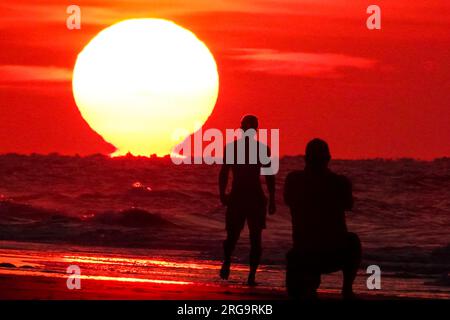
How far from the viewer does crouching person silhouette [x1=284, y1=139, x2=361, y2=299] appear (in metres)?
9.92

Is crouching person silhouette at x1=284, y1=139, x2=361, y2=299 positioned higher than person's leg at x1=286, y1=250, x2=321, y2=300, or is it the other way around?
crouching person silhouette at x1=284, y1=139, x2=361, y2=299

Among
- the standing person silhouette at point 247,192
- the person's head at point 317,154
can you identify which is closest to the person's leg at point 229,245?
the standing person silhouette at point 247,192

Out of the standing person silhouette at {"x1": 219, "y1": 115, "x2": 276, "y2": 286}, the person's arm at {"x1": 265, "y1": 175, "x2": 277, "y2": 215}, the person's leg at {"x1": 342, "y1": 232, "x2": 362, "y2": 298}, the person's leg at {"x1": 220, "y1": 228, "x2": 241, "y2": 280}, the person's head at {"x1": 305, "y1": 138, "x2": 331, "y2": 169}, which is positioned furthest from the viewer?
the person's leg at {"x1": 220, "y1": 228, "x2": 241, "y2": 280}

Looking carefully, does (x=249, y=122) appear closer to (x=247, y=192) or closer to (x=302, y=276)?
(x=247, y=192)

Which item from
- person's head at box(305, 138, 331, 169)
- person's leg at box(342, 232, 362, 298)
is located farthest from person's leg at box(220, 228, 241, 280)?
person's head at box(305, 138, 331, 169)

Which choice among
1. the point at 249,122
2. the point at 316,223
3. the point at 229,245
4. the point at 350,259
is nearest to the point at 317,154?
the point at 316,223

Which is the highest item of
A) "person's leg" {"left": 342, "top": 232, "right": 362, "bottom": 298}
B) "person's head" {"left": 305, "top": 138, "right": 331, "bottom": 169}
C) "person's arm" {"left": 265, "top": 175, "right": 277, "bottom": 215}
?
"person's head" {"left": 305, "top": 138, "right": 331, "bottom": 169}

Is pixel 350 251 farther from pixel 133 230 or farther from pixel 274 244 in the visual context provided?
pixel 133 230

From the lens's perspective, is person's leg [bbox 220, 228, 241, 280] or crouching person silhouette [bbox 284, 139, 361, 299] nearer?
crouching person silhouette [bbox 284, 139, 361, 299]

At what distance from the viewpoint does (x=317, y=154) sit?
9.90 m

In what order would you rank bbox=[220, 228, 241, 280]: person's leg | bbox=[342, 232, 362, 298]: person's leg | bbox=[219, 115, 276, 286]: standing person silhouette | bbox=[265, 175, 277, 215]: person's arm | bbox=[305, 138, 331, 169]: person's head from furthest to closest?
bbox=[220, 228, 241, 280]: person's leg → bbox=[219, 115, 276, 286]: standing person silhouette → bbox=[265, 175, 277, 215]: person's arm → bbox=[342, 232, 362, 298]: person's leg → bbox=[305, 138, 331, 169]: person's head

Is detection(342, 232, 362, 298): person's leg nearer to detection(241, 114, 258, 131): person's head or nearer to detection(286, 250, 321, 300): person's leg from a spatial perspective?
detection(286, 250, 321, 300): person's leg

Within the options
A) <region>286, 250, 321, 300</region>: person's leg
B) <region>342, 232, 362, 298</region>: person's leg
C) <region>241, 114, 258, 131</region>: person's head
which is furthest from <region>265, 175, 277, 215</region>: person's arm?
<region>286, 250, 321, 300</region>: person's leg
